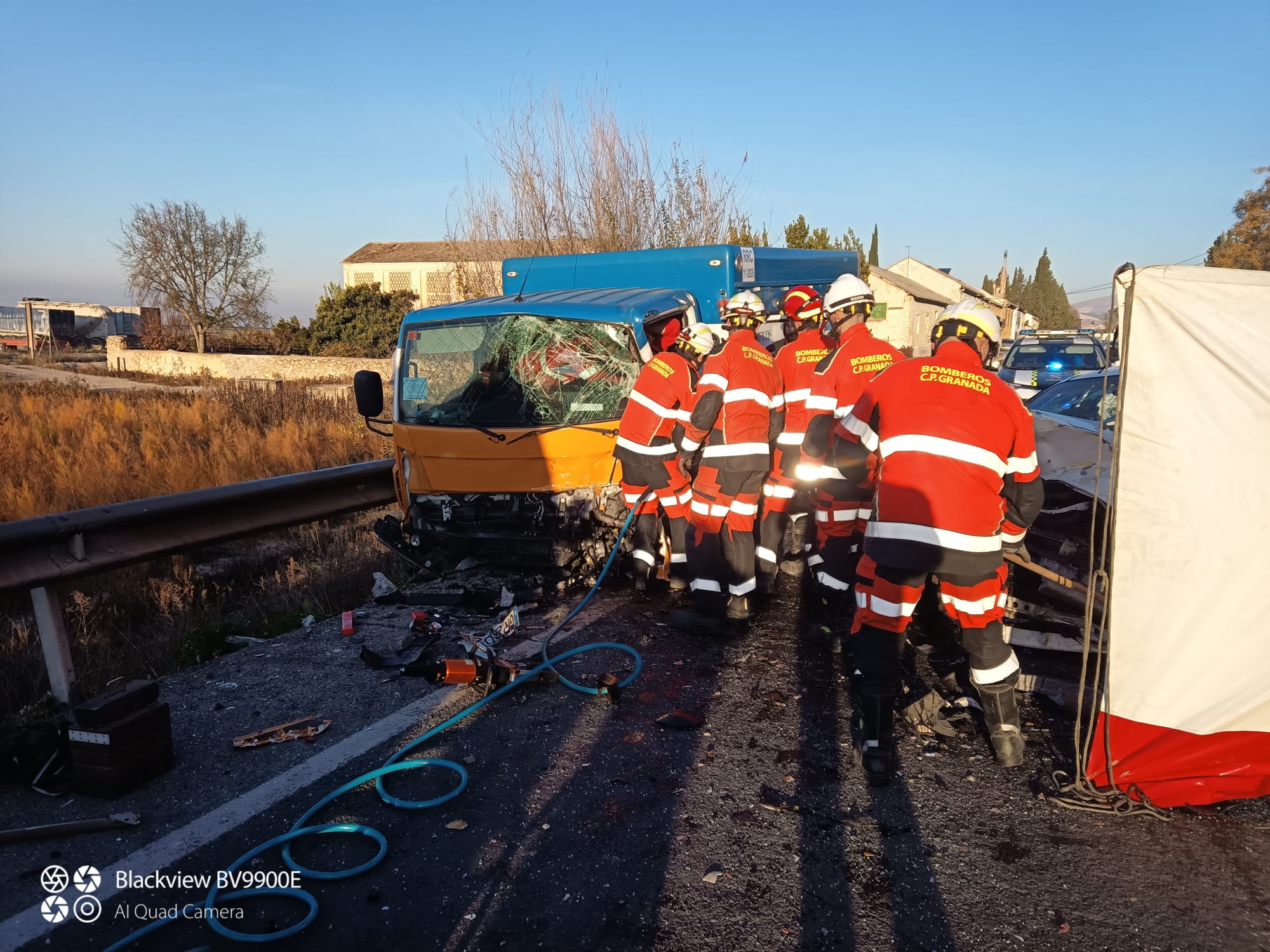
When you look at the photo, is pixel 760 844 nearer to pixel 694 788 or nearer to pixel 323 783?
pixel 694 788

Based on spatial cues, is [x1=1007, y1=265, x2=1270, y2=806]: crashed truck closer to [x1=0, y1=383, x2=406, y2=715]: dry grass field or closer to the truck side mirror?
the truck side mirror

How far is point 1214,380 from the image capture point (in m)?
2.90

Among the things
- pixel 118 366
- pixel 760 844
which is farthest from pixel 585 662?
pixel 118 366

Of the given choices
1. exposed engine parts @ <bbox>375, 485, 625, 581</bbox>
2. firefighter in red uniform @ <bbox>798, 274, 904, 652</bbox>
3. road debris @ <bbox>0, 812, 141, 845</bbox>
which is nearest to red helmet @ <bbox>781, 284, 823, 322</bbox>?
firefighter in red uniform @ <bbox>798, 274, 904, 652</bbox>

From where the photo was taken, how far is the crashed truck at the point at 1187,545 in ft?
9.46

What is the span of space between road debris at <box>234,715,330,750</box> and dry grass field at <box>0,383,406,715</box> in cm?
112

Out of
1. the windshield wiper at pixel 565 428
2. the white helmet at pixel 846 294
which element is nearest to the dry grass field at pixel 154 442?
the windshield wiper at pixel 565 428

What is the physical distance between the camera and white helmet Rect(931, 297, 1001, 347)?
11.6 ft

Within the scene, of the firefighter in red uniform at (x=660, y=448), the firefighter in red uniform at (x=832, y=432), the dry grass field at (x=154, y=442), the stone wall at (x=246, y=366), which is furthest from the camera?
the stone wall at (x=246, y=366)

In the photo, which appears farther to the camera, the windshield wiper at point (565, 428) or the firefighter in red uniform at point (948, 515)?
the windshield wiper at point (565, 428)

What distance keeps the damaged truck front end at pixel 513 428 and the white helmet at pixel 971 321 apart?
92.7 inches

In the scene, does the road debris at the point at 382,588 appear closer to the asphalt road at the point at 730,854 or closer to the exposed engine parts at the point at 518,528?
the exposed engine parts at the point at 518,528

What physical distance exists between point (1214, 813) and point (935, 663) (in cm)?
157

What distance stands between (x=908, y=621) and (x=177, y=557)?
5442 mm
